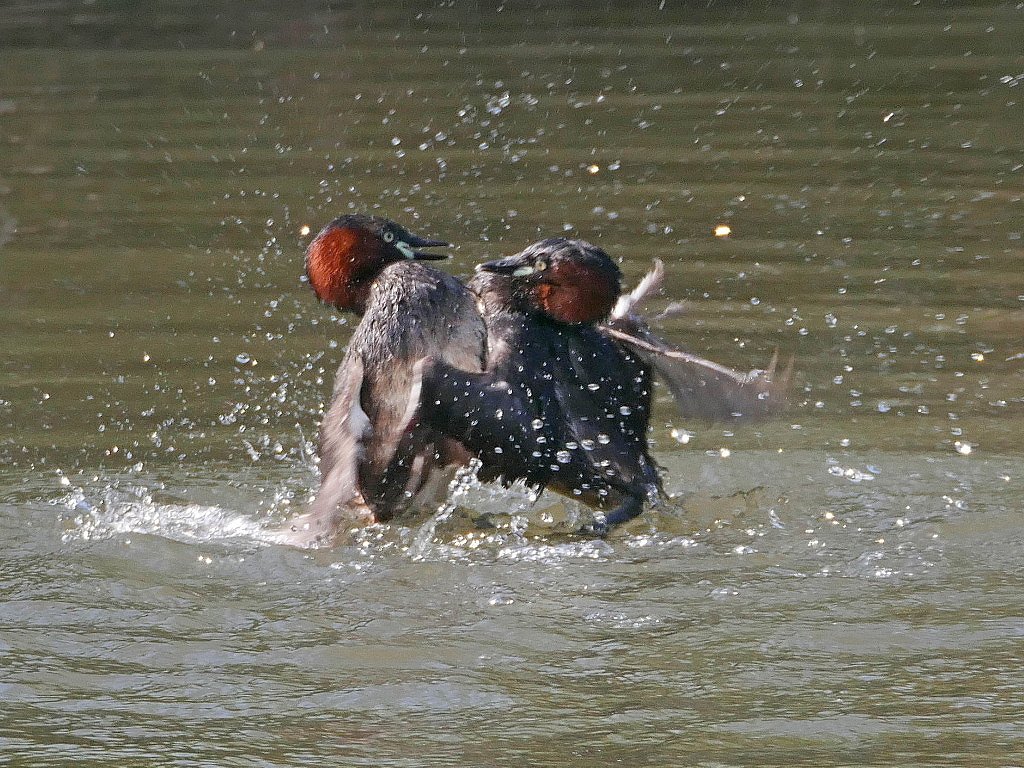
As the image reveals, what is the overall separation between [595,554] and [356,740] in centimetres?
144

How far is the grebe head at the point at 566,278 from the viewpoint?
5.51m

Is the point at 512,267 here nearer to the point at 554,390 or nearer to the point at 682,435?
the point at 554,390

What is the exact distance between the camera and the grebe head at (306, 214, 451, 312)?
5.64 meters

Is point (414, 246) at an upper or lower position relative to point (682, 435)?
upper

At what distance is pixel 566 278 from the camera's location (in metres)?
5.52

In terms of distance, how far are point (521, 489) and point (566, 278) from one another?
3.26 ft

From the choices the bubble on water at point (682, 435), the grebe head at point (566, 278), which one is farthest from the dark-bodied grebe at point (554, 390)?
the bubble on water at point (682, 435)

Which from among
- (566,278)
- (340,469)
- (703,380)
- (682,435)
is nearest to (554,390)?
(566,278)

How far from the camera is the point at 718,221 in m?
9.72

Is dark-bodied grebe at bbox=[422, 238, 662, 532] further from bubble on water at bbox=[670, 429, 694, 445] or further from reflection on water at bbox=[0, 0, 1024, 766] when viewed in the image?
bubble on water at bbox=[670, 429, 694, 445]

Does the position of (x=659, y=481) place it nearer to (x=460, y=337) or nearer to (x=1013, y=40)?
(x=460, y=337)

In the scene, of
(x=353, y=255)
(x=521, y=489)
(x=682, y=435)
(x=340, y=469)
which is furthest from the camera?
(x=682, y=435)

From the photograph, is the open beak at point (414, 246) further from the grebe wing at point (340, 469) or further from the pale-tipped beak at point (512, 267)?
the grebe wing at point (340, 469)

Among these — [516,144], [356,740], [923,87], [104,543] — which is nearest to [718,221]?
[516,144]
